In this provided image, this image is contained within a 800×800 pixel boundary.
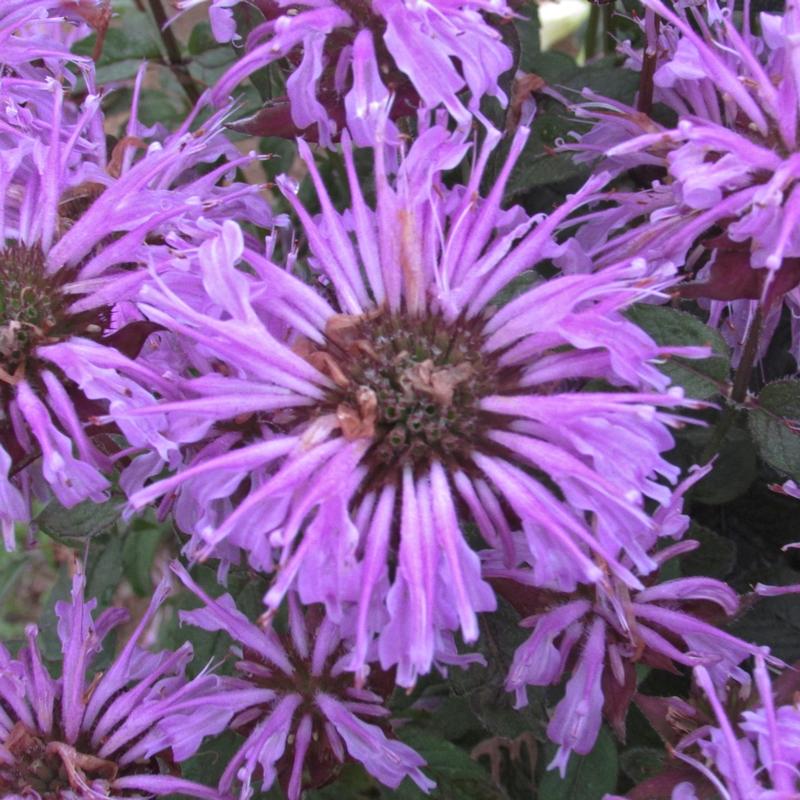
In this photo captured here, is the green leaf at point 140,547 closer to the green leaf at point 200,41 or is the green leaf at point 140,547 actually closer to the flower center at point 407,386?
the green leaf at point 200,41

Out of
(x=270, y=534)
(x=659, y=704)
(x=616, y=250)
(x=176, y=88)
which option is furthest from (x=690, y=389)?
(x=176, y=88)

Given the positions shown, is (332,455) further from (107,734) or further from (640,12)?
(640,12)

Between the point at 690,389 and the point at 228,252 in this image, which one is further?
the point at 690,389

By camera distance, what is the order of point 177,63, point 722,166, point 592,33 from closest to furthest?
point 722,166 < point 177,63 < point 592,33

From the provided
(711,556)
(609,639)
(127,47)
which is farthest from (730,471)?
(127,47)

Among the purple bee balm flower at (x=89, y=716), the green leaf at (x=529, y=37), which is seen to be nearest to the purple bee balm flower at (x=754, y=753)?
the purple bee balm flower at (x=89, y=716)

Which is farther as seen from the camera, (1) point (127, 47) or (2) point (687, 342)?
(1) point (127, 47)

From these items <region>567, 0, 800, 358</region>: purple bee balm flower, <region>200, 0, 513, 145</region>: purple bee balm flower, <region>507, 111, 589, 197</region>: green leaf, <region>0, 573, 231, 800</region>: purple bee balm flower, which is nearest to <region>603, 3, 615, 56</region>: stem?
<region>507, 111, 589, 197</region>: green leaf

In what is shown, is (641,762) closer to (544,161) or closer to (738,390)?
(738,390)
